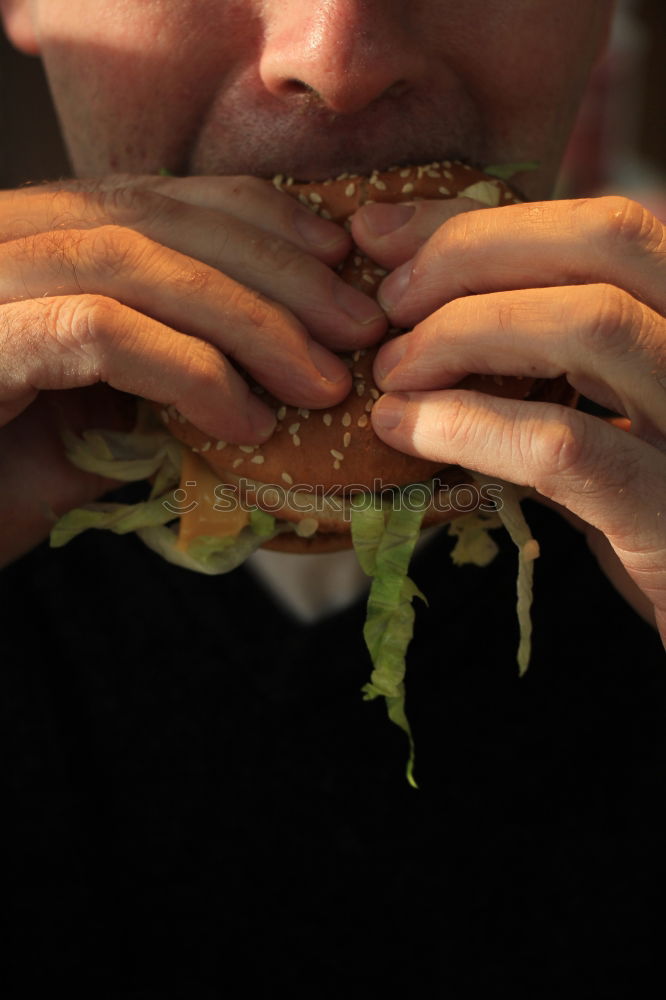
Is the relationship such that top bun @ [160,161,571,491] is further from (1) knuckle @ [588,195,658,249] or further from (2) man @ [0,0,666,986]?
(1) knuckle @ [588,195,658,249]

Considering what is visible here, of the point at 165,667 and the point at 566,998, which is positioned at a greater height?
the point at 165,667

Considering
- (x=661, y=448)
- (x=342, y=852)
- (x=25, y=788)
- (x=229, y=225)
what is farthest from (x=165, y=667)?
(x=661, y=448)

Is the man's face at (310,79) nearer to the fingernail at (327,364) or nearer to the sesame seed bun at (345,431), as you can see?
the sesame seed bun at (345,431)

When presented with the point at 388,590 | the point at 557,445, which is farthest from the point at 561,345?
the point at 388,590

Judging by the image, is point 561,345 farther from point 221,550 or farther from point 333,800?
point 333,800

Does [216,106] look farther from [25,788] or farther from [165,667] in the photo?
[25,788]

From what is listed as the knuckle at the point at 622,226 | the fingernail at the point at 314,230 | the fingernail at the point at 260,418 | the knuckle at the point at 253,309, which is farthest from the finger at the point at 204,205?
the knuckle at the point at 622,226

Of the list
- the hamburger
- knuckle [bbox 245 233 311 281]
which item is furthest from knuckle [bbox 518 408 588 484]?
knuckle [bbox 245 233 311 281]
